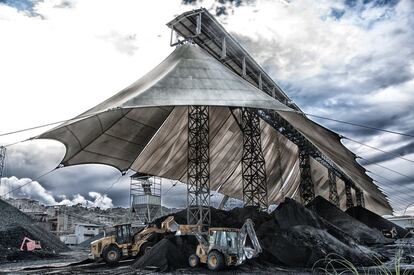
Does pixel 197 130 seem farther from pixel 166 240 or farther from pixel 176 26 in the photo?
pixel 166 240

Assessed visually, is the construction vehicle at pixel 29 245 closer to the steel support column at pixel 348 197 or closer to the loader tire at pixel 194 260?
the loader tire at pixel 194 260

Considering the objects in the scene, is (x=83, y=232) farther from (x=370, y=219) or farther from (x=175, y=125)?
(x=175, y=125)

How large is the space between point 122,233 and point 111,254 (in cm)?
118

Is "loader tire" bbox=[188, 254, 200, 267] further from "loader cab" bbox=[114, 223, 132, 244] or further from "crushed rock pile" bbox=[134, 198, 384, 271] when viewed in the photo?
"loader cab" bbox=[114, 223, 132, 244]

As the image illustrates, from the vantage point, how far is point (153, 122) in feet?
69.6

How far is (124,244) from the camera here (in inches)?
680

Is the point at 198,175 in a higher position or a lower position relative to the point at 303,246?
higher

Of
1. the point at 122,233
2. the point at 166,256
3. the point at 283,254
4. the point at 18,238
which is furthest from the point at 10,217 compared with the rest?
the point at 283,254

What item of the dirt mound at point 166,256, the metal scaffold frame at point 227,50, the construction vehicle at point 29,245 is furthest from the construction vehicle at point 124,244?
the construction vehicle at point 29,245

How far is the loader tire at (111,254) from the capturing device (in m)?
16.6

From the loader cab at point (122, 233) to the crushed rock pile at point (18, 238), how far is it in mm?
9385

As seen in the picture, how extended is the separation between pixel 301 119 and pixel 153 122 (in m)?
8.37

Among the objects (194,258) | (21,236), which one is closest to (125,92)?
(194,258)

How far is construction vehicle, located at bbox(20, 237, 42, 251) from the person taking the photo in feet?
90.2
